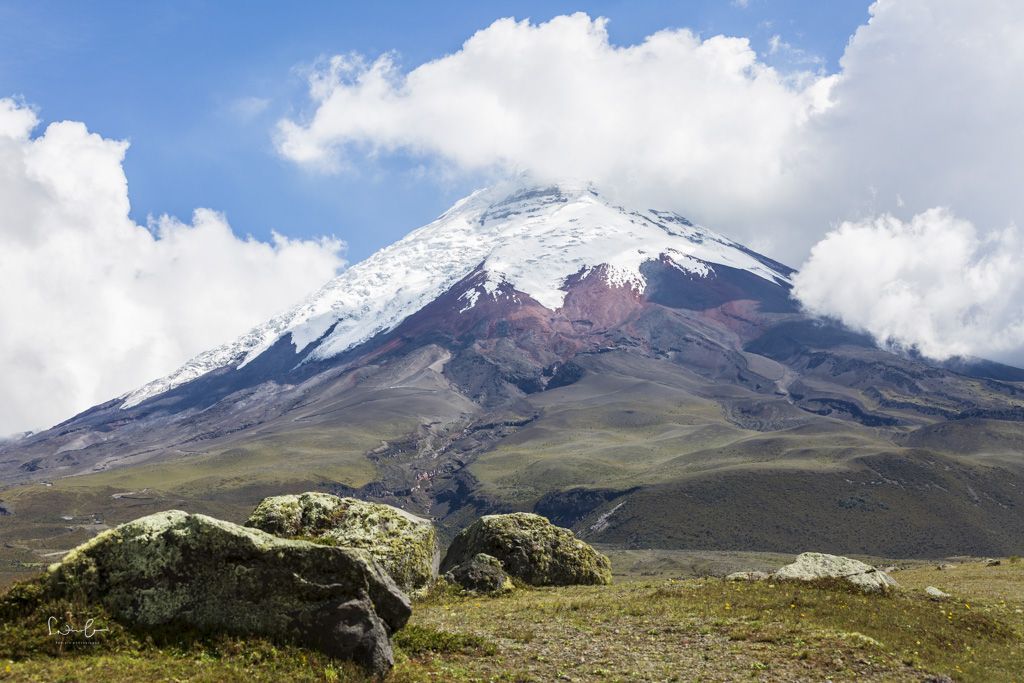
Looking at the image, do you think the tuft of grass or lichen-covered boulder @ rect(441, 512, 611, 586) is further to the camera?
lichen-covered boulder @ rect(441, 512, 611, 586)

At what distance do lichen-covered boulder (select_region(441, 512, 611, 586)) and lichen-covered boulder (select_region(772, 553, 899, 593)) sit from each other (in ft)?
31.1

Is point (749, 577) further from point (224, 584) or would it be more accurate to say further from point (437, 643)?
point (224, 584)

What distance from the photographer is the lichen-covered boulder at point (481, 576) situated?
118ft

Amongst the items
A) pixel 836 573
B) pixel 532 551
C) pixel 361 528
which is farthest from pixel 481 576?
pixel 836 573

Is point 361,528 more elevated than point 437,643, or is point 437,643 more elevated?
point 361,528

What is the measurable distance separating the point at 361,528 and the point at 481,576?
6.70 metres

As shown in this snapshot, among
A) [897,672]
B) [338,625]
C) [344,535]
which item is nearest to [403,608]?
[338,625]

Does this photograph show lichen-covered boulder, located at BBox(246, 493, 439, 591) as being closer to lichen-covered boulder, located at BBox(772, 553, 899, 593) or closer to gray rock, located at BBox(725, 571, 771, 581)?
gray rock, located at BBox(725, 571, 771, 581)

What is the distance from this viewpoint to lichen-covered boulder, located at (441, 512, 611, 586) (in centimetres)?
3981

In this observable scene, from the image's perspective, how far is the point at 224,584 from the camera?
67.9ft

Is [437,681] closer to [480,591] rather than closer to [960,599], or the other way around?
[480,591]

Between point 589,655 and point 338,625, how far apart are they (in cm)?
721

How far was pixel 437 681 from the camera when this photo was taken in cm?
2072

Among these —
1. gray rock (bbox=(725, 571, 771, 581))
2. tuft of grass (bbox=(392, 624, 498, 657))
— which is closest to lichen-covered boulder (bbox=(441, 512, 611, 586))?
gray rock (bbox=(725, 571, 771, 581))
